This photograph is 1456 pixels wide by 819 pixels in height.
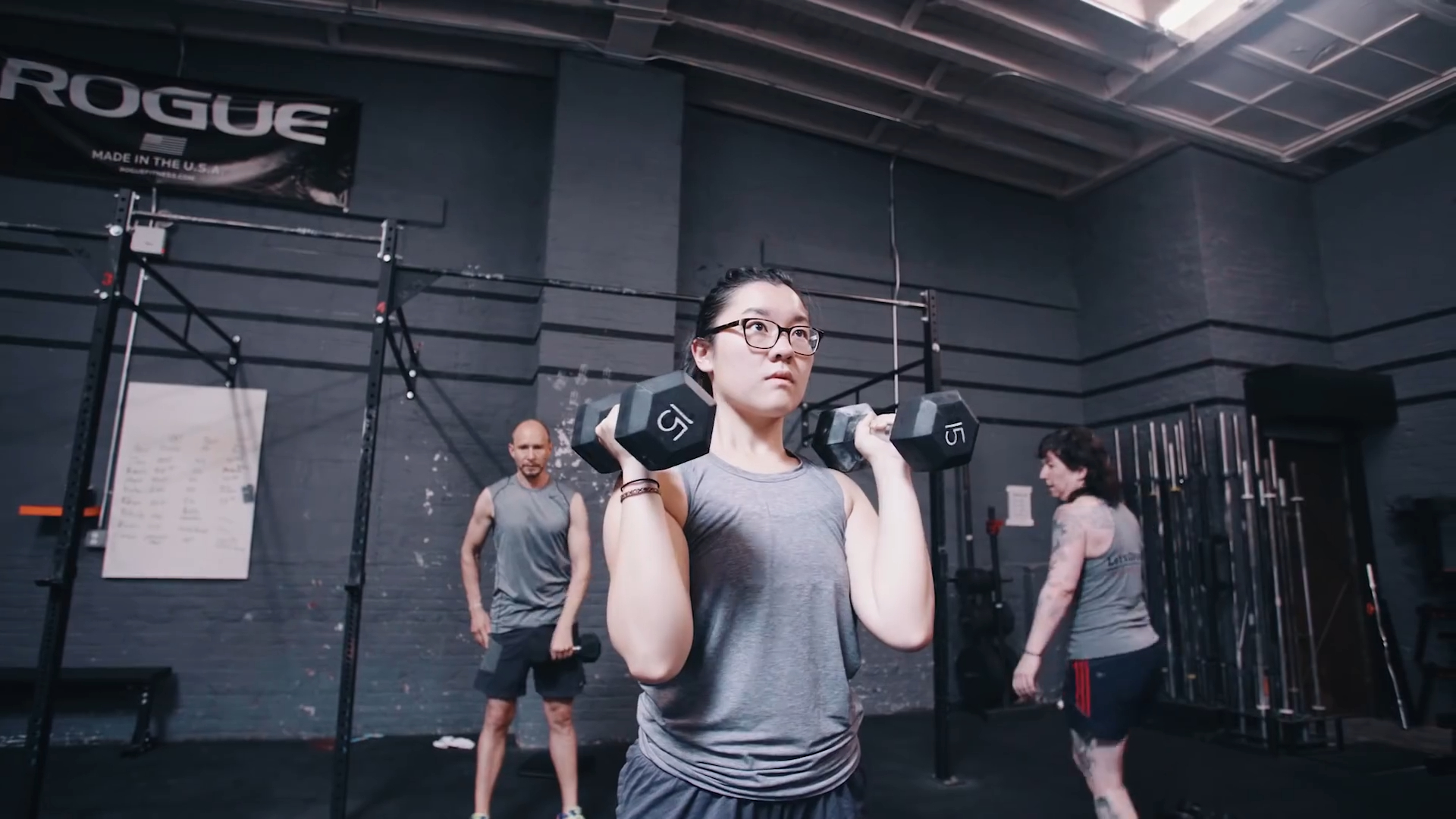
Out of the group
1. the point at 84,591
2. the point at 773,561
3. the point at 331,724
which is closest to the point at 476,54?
the point at 84,591

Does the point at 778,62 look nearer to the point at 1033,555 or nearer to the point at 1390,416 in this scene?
the point at 1033,555

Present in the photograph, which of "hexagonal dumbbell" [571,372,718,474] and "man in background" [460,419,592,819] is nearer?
"hexagonal dumbbell" [571,372,718,474]

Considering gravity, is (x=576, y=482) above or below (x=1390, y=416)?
below

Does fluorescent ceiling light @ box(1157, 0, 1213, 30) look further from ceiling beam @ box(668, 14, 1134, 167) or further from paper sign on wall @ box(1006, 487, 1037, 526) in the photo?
paper sign on wall @ box(1006, 487, 1037, 526)

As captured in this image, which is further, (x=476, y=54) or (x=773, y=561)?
(x=476, y=54)

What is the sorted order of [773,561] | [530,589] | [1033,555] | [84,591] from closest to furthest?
[773,561]
[530,589]
[84,591]
[1033,555]

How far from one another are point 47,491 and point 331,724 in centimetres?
171

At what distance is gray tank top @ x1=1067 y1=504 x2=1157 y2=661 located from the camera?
2.09 meters

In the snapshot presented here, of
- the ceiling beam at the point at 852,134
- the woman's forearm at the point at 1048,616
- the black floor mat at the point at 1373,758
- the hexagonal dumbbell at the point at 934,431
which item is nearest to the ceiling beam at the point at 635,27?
the ceiling beam at the point at 852,134

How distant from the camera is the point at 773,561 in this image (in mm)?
916

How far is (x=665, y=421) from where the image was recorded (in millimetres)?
783

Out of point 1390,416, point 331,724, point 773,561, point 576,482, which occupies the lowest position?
point 331,724

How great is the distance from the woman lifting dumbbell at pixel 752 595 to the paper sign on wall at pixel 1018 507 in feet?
14.0

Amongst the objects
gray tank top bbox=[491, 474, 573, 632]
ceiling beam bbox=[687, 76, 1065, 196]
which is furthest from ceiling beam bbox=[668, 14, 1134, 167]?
gray tank top bbox=[491, 474, 573, 632]
